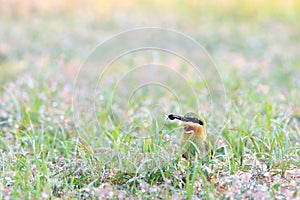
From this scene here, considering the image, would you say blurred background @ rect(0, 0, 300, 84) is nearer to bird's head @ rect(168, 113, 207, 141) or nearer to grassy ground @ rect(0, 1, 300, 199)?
grassy ground @ rect(0, 1, 300, 199)

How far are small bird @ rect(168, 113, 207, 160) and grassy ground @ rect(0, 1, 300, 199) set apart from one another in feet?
0.26

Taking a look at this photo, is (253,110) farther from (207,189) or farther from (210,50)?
(210,50)

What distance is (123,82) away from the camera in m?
6.09

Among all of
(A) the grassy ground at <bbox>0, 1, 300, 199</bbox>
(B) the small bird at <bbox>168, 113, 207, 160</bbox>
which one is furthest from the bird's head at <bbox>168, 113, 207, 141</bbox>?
(A) the grassy ground at <bbox>0, 1, 300, 199</bbox>

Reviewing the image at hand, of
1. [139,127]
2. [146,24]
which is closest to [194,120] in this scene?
[139,127]

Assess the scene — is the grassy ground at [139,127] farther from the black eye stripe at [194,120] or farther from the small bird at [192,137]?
the black eye stripe at [194,120]

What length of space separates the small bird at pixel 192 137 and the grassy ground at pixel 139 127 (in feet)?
0.26

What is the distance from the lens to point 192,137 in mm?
3592

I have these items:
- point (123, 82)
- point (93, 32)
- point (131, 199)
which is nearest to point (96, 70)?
point (123, 82)

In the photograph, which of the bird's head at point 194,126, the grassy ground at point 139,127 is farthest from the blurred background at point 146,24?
the bird's head at point 194,126

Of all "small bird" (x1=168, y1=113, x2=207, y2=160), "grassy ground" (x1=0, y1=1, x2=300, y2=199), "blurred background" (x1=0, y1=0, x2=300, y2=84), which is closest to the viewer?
"grassy ground" (x1=0, y1=1, x2=300, y2=199)

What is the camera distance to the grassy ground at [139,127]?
133 inches

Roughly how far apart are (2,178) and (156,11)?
19.7ft

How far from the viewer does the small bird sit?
11.8 feet
